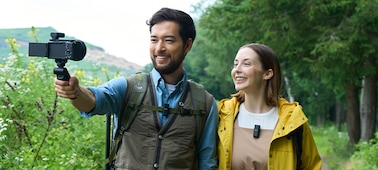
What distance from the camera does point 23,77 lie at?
229 inches

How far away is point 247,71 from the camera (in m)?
3.77

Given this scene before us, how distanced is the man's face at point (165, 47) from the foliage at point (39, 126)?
4.47 ft

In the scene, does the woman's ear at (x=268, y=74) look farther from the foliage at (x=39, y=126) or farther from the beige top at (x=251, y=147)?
the foliage at (x=39, y=126)

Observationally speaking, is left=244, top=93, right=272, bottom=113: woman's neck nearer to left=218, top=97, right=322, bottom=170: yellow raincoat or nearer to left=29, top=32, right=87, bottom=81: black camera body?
left=218, top=97, right=322, bottom=170: yellow raincoat

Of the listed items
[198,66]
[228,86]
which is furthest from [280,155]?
[198,66]

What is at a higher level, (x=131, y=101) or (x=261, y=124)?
(x=131, y=101)

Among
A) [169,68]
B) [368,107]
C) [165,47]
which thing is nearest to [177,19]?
[165,47]

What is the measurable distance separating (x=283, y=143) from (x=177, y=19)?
1160 mm

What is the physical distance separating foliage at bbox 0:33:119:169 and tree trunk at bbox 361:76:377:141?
11299 mm

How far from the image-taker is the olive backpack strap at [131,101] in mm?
3207

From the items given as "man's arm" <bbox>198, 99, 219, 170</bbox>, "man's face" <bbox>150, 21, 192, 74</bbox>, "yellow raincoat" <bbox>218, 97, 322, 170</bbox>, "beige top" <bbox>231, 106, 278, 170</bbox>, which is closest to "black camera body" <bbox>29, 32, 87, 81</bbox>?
"man's face" <bbox>150, 21, 192, 74</bbox>

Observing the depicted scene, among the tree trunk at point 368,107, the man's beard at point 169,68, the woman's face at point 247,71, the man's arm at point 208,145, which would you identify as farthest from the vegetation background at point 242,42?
the man's beard at point 169,68

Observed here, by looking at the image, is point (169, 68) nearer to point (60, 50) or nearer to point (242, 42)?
point (60, 50)

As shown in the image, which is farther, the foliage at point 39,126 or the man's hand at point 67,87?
the foliage at point 39,126
